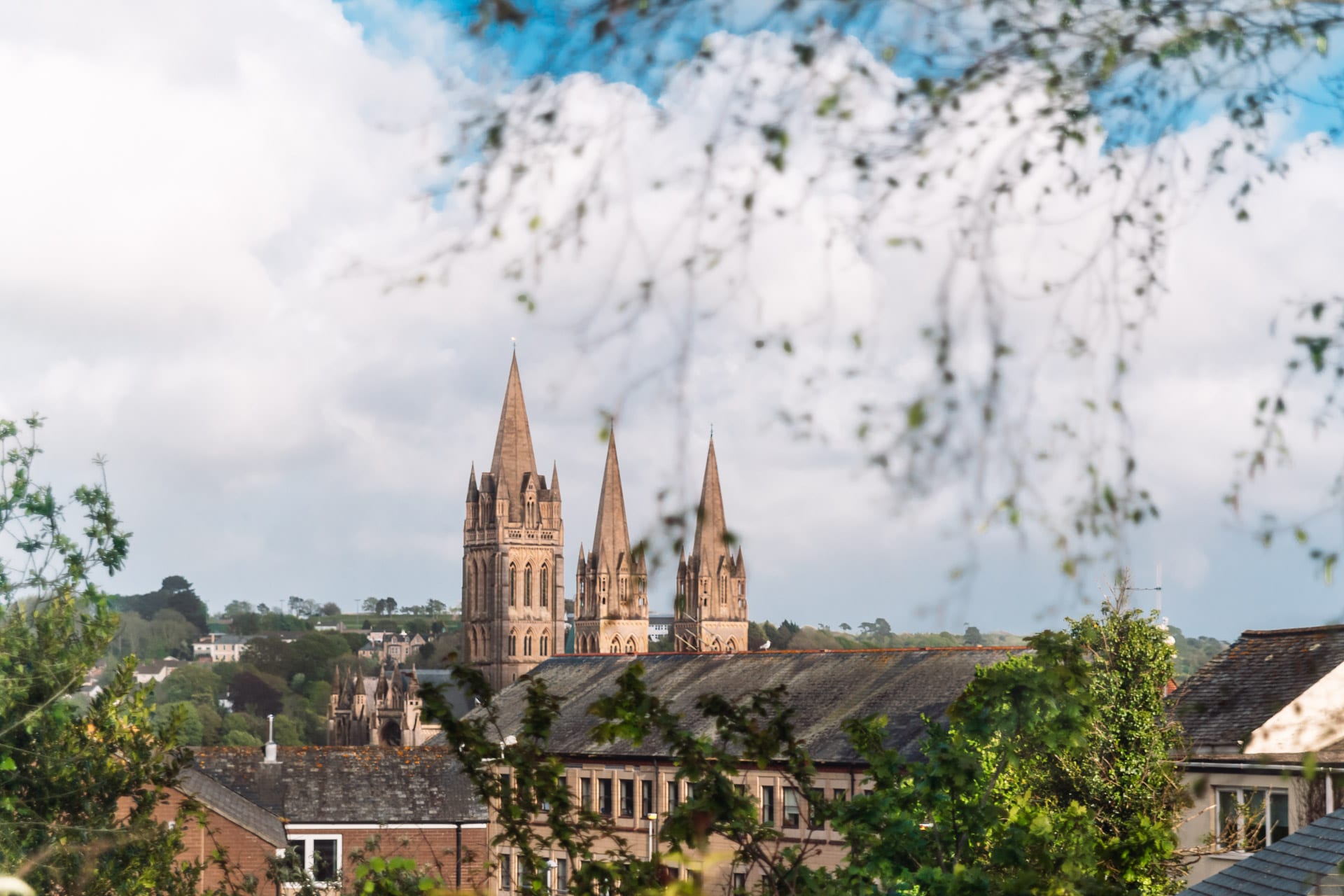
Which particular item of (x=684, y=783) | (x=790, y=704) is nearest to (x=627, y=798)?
(x=684, y=783)

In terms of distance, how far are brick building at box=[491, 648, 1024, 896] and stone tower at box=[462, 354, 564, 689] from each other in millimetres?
72104

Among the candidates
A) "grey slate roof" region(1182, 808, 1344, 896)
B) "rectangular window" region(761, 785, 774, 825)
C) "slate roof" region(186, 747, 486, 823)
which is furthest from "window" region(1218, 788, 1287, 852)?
"slate roof" region(186, 747, 486, 823)

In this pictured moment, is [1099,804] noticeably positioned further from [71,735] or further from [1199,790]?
[1199,790]

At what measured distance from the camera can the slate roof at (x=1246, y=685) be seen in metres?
24.7

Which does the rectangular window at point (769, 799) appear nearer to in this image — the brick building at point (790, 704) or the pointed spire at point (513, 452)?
the brick building at point (790, 704)

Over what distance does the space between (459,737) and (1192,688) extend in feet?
78.1

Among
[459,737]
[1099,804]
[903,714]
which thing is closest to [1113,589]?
[1099,804]

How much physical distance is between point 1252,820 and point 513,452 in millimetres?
114244

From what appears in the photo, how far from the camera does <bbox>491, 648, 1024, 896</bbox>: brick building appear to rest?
43.9 m

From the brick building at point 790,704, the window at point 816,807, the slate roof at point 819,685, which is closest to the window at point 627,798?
the brick building at point 790,704

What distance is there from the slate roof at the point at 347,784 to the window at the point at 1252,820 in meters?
26.4

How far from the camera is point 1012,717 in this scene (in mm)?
7617

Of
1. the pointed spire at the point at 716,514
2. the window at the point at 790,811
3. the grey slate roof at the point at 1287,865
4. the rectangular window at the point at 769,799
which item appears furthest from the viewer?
the pointed spire at the point at 716,514

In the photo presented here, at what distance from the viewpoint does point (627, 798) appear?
5144 cm
